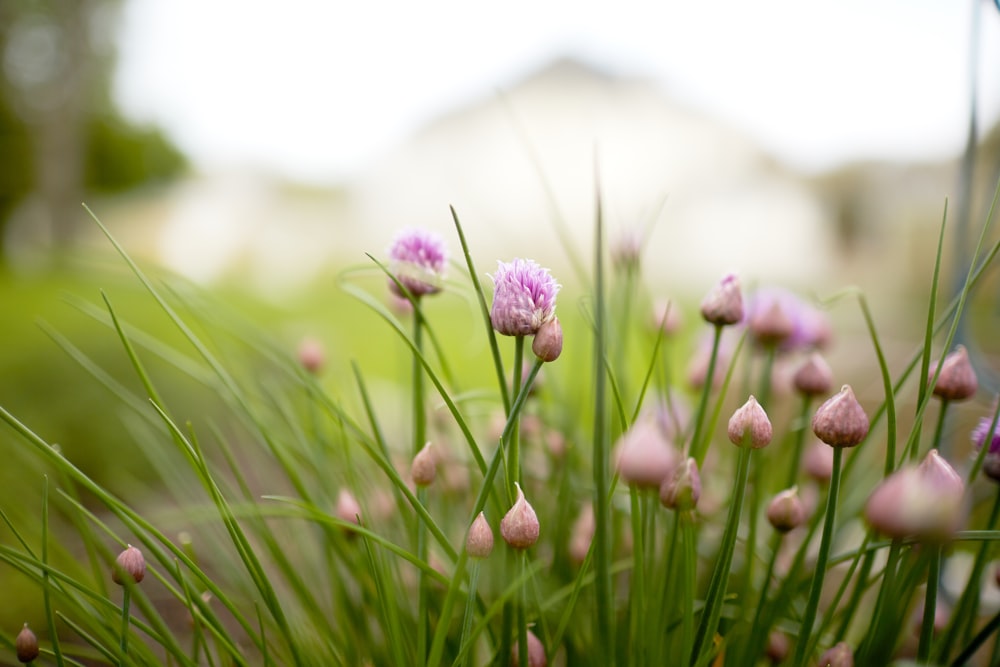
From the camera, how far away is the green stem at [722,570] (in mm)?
436

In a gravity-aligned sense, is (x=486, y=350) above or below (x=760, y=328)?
below

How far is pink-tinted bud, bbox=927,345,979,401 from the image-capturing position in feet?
1.62

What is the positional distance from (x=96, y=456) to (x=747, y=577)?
5.78 ft

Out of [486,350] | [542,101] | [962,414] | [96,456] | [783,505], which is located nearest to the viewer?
[783,505]

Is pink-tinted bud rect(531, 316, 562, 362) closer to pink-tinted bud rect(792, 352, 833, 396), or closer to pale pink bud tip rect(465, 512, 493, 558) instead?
pale pink bud tip rect(465, 512, 493, 558)

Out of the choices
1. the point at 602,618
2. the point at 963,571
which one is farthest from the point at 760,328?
the point at 963,571

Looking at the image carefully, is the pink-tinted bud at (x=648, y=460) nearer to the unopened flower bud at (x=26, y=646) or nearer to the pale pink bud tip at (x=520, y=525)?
the pale pink bud tip at (x=520, y=525)

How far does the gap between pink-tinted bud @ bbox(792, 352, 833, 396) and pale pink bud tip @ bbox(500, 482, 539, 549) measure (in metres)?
0.33

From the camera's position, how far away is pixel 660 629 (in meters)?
0.45

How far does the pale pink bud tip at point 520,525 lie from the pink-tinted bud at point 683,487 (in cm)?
9

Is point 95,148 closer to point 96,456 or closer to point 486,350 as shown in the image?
point 486,350

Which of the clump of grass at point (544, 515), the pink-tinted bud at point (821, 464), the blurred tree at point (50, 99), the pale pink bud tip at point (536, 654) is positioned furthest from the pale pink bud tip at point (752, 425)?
the blurred tree at point (50, 99)

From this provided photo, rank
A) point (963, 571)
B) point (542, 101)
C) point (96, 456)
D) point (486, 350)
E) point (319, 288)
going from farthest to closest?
point (542, 101)
point (319, 288)
point (486, 350)
point (96, 456)
point (963, 571)

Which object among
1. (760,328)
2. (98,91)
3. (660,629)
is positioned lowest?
(660,629)
